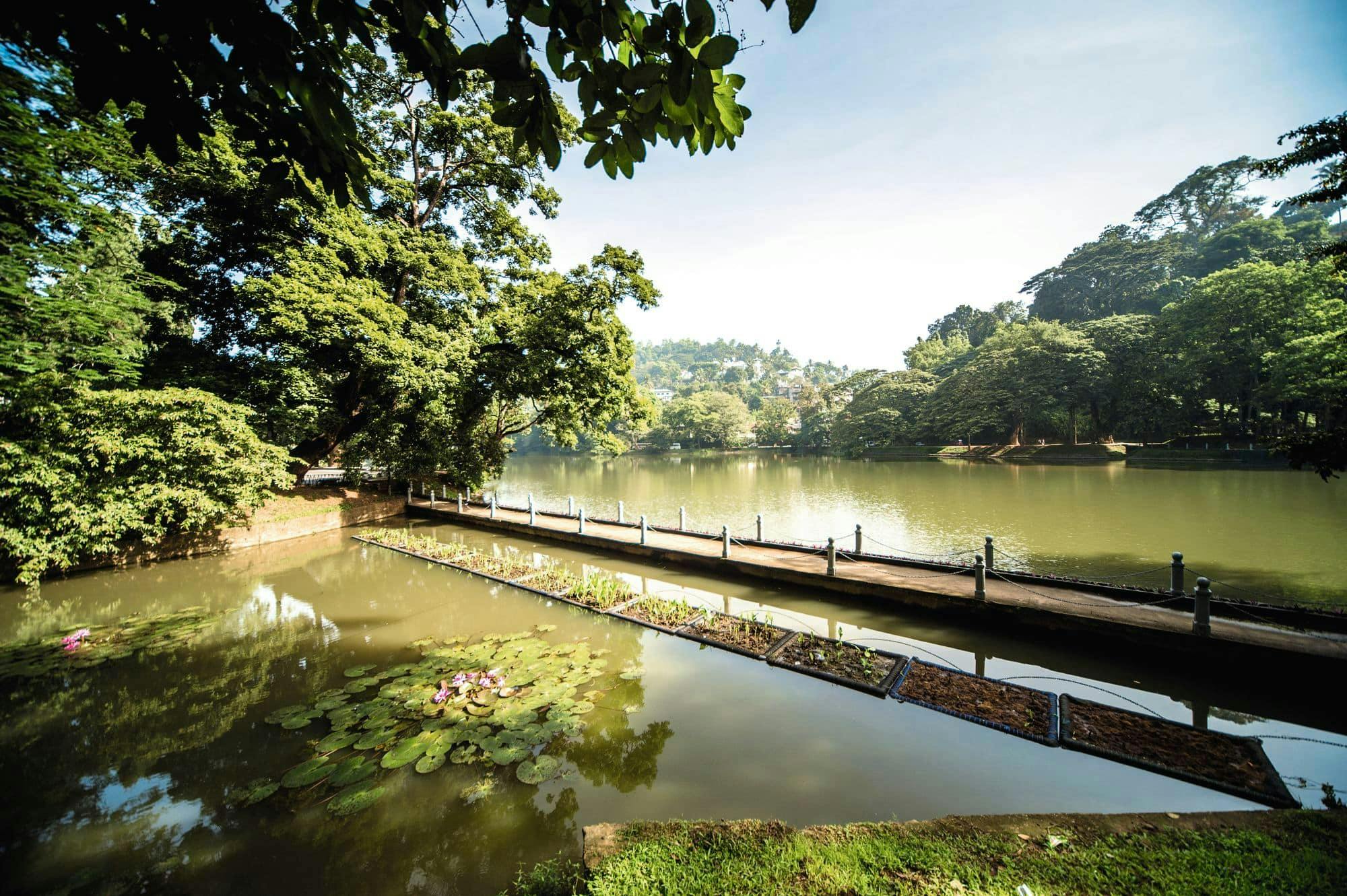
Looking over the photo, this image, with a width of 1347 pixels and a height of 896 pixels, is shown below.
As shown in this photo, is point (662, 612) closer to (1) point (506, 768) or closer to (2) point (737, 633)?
(2) point (737, 633)

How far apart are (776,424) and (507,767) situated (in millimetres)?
50515

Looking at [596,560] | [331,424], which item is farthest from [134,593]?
[596,560]

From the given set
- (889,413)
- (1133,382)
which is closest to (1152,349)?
(1133,382)

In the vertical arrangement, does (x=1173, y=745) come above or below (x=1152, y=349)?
below

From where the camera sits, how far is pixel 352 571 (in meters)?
9.57

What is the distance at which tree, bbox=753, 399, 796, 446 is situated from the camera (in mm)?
52344

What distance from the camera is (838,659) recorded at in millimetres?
5465

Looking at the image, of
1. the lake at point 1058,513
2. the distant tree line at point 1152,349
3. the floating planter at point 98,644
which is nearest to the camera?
the floating planter at point 98,644

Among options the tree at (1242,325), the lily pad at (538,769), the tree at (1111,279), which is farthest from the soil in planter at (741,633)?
the tree at (1111,279)

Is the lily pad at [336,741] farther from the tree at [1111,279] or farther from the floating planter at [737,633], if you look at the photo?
the tree at [1111,279]

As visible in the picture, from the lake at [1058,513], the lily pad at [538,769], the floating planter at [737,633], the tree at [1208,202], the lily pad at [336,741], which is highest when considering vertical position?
the tree at [1208,202]

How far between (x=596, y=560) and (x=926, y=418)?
3672cm

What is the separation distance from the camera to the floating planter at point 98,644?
553cm

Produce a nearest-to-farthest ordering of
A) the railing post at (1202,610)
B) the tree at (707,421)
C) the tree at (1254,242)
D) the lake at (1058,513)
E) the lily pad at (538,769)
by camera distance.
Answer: the lily pad at (538,769), the railing post at (1202,610), the lake at (1058,513), the tree at (1254,242), the tree at (707,421)
